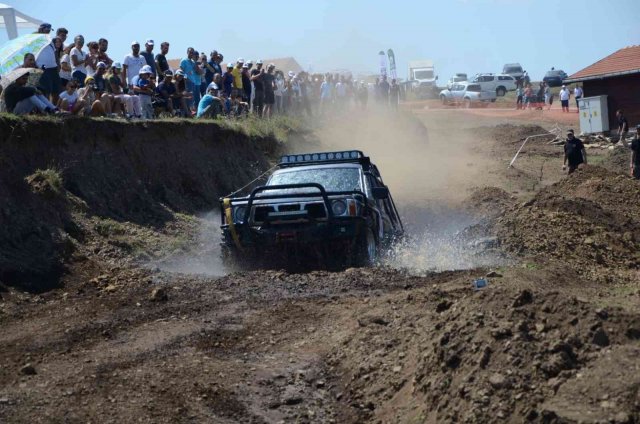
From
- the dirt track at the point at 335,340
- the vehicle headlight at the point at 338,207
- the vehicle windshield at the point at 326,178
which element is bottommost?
the dirt track at the point at 335,340

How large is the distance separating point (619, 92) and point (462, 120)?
397 inches

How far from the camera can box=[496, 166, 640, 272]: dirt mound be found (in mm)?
14227

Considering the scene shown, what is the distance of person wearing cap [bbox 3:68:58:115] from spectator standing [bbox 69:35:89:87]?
6.11 feet

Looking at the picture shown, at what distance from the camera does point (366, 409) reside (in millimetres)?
7461

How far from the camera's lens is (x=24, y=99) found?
606 inches

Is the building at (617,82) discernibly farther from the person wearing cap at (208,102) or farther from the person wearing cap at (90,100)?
the person wearing cap at (90,100)

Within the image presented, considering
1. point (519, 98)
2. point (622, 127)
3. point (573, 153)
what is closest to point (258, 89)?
point (573, 153)

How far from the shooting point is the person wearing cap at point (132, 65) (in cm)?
1911

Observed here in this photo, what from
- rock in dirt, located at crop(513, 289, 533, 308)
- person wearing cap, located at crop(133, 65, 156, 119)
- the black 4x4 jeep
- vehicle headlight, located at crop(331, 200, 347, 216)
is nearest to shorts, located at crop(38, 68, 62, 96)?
person wearing cap, located at crop(133, 65, 156, 119)

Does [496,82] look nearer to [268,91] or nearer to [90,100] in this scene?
[268,91]

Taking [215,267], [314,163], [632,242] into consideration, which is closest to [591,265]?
[632,242]

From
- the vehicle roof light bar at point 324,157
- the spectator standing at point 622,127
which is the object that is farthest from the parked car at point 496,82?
the vehicle roof light bar at point 324,157

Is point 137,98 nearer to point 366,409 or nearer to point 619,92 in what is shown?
point 366,409

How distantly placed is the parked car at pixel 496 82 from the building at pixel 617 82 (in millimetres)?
19776
